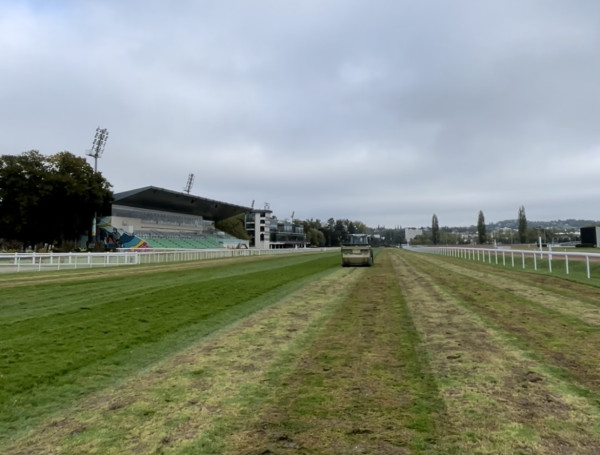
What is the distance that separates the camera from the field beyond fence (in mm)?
3414

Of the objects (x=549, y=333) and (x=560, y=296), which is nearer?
(x=549, y=333)

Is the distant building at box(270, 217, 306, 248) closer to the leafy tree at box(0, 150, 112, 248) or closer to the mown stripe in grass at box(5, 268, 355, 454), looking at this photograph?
the leafy tree at box(0, 150, 112, 248)

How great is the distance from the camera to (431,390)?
4457 mm

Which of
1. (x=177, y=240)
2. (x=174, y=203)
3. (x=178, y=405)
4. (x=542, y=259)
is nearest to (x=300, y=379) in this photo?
(x=178, y=405)

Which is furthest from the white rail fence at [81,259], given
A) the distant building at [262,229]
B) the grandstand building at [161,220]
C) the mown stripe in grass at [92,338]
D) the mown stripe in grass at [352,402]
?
the distant building at [262,229]

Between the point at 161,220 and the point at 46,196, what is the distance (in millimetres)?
29202

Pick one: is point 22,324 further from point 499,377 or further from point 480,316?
point 480,316

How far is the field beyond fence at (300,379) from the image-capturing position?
341 cm

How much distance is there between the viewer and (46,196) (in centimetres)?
5481

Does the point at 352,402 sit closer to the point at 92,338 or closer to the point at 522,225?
the point at 92,338

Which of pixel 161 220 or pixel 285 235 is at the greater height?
pixel 161 220

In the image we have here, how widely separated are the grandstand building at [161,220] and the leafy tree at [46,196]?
8.60 meters

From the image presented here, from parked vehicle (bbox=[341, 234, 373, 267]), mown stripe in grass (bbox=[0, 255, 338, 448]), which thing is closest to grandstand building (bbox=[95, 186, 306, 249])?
parked vehicle (bbox=[341, 234, 373, 267])

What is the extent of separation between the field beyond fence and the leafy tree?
52.6 meters
